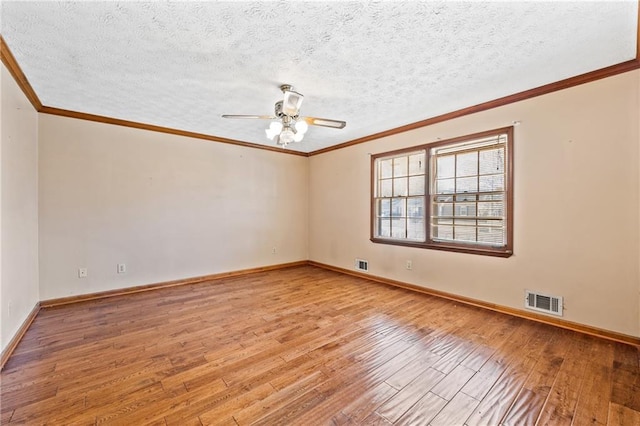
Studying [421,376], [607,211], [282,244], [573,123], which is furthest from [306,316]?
[573,123]

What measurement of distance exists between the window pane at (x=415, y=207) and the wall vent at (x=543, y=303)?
1653 millimetres

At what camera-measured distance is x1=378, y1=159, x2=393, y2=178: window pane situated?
471cm

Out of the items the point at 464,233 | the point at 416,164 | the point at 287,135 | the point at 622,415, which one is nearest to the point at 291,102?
the point at 287,135

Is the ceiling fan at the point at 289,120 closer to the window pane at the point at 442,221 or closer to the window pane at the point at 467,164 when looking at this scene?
the window pane at the point at 467,164

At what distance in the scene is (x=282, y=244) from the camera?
5789 mm

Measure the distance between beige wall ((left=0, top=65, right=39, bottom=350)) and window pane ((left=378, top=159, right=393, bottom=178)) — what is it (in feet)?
14.8

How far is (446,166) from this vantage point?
3898 mm

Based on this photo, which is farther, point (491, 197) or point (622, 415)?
point (491, 197)

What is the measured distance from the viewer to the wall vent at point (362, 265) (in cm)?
494

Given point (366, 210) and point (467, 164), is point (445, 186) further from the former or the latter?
point (366, 210)

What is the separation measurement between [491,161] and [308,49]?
105 inches

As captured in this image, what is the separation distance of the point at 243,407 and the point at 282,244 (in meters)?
4.15

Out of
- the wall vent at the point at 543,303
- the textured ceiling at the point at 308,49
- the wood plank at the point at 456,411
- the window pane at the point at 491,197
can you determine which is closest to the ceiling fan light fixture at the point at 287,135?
the textured ceiling at the point at 308,49

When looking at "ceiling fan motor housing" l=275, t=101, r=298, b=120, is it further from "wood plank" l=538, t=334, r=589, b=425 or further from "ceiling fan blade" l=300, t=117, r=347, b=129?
"wood plank" l=538, t=334, r=589, b=425
